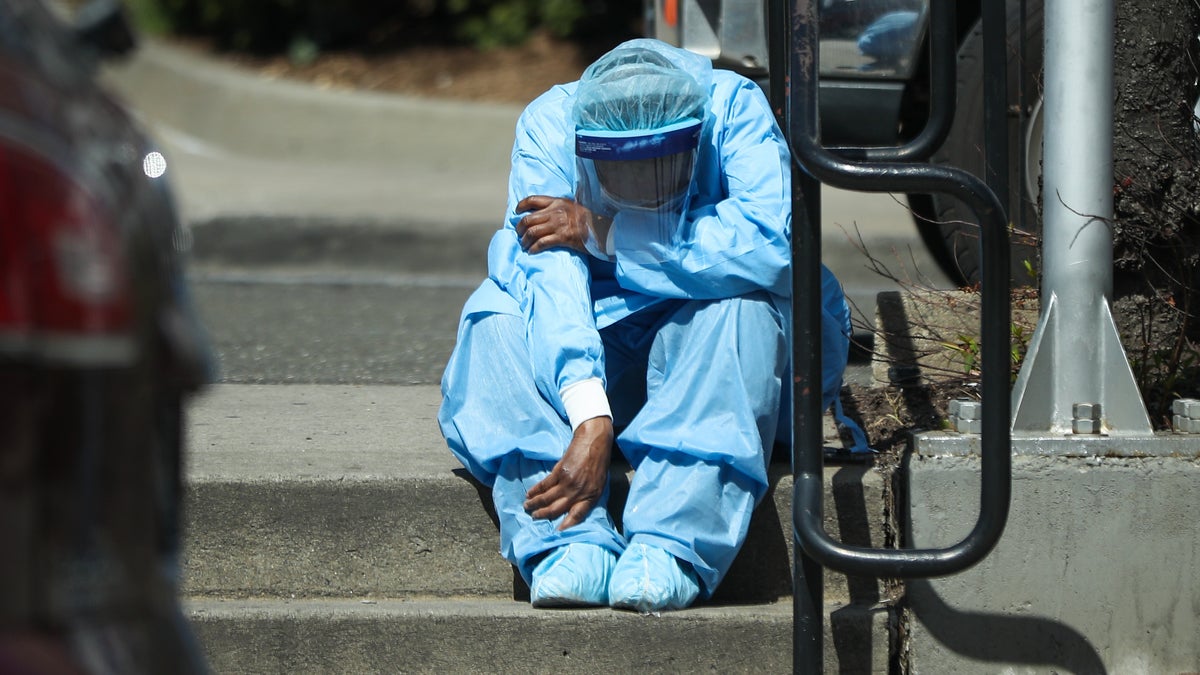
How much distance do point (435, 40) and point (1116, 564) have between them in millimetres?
9567

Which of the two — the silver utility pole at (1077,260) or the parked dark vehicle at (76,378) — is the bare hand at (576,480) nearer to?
the silver utility pole at (1077,260)

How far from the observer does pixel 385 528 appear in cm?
260

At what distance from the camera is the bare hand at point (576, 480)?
8.10 feet

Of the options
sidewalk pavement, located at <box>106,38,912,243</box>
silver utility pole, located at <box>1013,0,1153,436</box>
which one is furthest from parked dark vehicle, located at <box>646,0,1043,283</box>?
sidewalk pavement, located at <box>106,38,912,243</box>

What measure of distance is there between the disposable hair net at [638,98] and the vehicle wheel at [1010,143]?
0.91 meters

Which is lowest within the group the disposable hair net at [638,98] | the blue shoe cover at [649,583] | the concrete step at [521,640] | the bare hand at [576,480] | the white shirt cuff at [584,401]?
the concrete step at [521,640]

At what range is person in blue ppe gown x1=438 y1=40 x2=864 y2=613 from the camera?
2459 mm

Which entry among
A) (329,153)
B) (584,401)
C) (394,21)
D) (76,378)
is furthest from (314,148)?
(76,378)

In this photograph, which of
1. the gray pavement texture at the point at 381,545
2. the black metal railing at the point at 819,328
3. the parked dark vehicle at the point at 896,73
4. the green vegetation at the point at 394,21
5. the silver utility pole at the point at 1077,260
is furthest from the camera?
the green vegetation at the point at 394,21

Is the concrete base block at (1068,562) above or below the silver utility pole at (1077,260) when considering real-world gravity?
below

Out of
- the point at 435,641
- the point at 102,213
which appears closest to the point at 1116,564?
the point at 435,641

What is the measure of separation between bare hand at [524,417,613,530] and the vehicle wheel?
3.66 ft

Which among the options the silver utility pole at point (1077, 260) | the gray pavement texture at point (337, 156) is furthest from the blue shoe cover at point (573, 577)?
the gray pavement texture at point (337, 156)

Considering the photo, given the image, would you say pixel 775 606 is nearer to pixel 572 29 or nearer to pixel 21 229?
pixel 21 229
